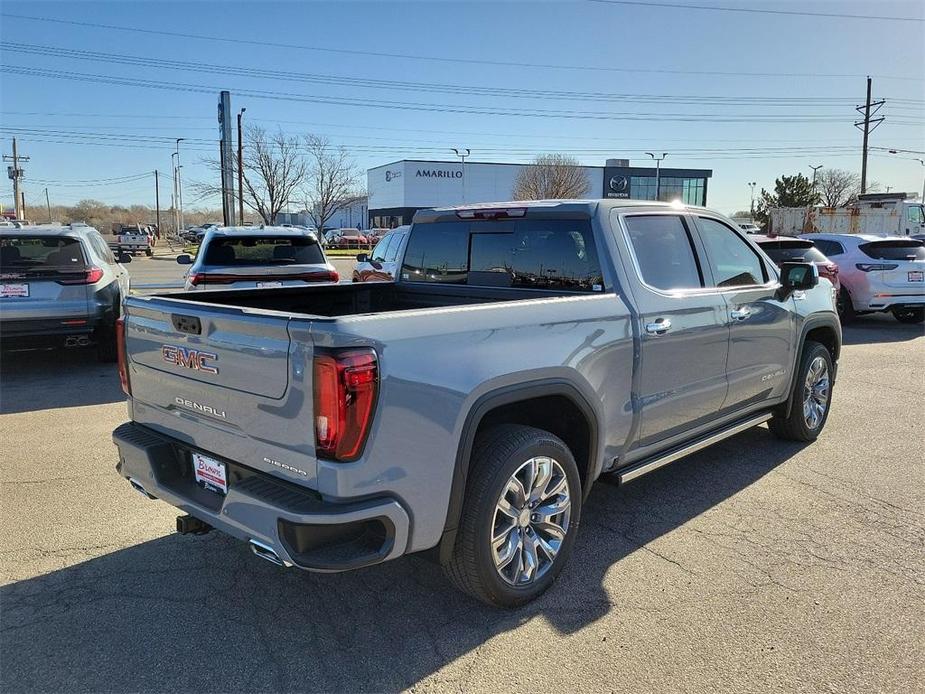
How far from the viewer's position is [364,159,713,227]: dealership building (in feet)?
249

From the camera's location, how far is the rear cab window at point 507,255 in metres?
3.81

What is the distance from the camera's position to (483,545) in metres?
2.89

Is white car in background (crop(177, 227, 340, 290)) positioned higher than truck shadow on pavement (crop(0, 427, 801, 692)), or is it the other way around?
white car in background (crop(177, 227, 340, 290))

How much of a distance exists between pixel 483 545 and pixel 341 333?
1.15m

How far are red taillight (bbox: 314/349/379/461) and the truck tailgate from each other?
2.1 inches

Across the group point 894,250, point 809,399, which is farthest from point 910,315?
point 809,399

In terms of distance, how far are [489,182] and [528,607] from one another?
78020 millimetres

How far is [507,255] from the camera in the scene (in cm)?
422

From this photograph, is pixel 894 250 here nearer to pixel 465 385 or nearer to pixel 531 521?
pixel 531 521

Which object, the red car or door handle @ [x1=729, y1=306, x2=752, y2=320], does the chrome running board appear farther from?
the red car

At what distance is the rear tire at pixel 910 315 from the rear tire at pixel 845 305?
0.84 metres

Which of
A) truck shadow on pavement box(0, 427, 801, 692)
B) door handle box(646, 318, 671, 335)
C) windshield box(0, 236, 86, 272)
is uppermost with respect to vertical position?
windshield box(0, 236, 86, 272)

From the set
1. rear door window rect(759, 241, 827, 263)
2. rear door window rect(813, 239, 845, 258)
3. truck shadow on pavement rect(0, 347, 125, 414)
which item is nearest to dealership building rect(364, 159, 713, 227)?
rear door window rect(813, 239, 845, 258)

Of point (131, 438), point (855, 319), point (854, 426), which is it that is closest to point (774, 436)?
point (854, 426)
